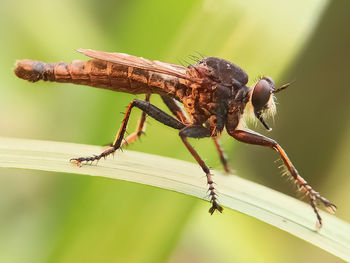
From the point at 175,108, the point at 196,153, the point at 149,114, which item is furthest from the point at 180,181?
the point at 175,108

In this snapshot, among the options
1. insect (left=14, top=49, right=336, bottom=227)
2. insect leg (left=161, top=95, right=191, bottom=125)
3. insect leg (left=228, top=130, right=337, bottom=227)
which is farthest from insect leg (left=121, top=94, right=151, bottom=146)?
insect leg (left=228, top=130, right=337, bottom=227)

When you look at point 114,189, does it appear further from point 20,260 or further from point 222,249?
point 222,249

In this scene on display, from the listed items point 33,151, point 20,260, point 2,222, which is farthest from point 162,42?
point 2,222

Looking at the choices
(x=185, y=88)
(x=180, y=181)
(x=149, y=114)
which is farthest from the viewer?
(x=185, y=88)

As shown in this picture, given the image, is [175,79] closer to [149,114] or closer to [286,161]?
[149,114]

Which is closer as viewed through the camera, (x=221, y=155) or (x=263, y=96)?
(x=263, y=96)

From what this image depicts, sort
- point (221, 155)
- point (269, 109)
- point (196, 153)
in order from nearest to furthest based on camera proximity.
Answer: point (196, 153), point (269, 109), point (221, 155)

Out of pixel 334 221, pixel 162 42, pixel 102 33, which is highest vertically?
pixel 162 42
